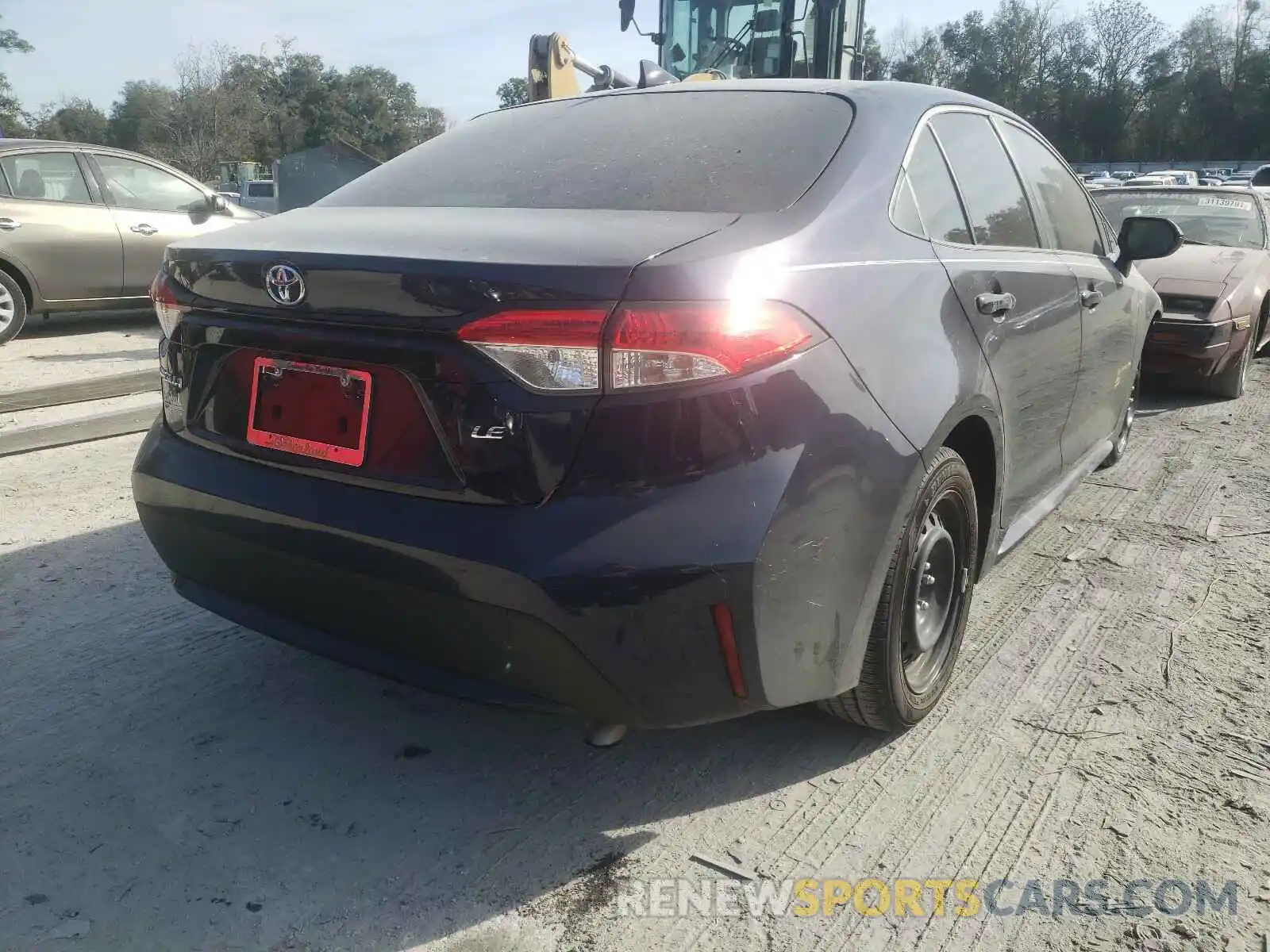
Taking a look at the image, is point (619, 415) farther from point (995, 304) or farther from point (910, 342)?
point (995, 304)

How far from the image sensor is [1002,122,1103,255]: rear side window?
11.4ft

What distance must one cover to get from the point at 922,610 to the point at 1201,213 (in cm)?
676

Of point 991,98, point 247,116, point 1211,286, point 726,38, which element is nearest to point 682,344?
point 1211,286

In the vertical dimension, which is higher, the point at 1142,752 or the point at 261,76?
the point at 261,76

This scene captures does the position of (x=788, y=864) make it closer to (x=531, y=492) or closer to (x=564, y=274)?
(x=531, y=492)

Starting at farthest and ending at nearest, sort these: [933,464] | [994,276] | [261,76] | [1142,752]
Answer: [261,76] → [994,276] → [1142,752] → [933,464]

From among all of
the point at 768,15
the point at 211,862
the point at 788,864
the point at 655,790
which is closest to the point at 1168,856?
the point at 788,864

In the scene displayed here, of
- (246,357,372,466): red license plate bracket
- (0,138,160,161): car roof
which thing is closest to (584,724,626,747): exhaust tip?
(246,357,372,466): red license plate bracket

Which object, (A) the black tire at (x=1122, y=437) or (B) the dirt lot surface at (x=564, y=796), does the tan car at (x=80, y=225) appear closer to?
(B) the dirt lot surface at (x=564, y=796)

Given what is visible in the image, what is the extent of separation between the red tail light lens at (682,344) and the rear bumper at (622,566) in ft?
0.18

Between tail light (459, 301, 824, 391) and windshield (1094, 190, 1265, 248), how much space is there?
22.5 feet

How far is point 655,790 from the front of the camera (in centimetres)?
244

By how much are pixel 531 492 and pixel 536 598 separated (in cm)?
19

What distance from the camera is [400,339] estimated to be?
77.2 inches
